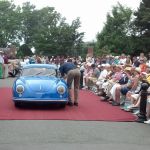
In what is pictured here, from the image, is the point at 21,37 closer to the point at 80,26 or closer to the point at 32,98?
the point at 80,26

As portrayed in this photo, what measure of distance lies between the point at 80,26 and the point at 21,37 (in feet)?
184

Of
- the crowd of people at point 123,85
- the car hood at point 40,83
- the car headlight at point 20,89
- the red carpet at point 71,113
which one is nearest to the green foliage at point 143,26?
the crowd of people at point 123,85

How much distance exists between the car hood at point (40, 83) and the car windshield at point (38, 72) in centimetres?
73

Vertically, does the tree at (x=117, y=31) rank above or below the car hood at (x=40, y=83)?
above

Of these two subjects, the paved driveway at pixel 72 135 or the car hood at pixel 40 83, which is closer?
the paved driveway at pixel 72 135

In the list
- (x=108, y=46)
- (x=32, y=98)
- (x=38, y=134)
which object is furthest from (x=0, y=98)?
(x=108, y=46)

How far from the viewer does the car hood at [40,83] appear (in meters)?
16.3

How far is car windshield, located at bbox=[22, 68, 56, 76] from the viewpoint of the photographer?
18.0 meters

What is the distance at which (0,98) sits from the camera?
65.0 feet

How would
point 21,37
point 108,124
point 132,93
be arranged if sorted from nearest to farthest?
1. point 108,124
2. point 132,93
3. point 21,37

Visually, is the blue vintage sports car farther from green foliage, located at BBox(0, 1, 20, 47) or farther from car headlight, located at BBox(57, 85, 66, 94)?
green foliage, located at BBox(0, 1, 20, 47)

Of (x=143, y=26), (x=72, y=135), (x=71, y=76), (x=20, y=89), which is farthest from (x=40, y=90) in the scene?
(x=143, y=26)

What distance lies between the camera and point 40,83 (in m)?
16.6

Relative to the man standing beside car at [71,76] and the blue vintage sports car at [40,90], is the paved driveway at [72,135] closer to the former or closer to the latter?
the blue vintage sports car at [40,90]
